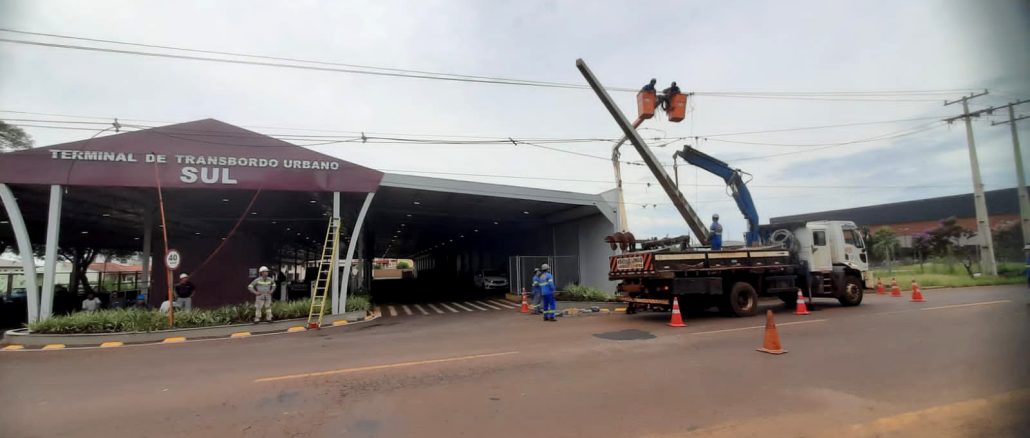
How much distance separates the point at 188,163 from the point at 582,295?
14.0 meters

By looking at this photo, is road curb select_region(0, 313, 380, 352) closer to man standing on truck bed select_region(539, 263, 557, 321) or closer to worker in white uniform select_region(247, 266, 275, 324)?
worker in white uniform select_region(247, 266, 275, 324)

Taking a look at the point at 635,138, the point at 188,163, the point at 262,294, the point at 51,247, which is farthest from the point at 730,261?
the point at 51,247

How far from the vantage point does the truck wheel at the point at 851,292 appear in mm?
14633

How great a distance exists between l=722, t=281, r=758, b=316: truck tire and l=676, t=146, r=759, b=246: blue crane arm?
2.65 meters

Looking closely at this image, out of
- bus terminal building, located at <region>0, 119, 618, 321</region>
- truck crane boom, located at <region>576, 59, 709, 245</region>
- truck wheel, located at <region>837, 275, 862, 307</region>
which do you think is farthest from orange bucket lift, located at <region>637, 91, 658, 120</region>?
truck wheel, located at <region>837, 275, 862, 307</region>

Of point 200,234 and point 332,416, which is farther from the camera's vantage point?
point 200,234

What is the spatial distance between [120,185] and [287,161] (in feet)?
13.8

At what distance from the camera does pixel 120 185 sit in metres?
13.3

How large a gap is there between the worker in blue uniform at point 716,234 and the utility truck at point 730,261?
0.39m

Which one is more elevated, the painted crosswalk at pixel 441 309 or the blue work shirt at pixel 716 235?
the blue work shirt at pixel 716 235

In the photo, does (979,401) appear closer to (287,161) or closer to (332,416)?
(332,416)

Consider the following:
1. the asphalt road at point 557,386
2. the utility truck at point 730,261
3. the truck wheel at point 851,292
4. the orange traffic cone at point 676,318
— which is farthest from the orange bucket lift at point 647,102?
the truck wheel at point 851,292

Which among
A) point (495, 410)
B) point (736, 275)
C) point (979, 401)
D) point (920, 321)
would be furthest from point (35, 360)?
point (920, 321)

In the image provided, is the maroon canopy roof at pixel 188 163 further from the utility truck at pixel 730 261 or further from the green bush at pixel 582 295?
the green bush at pixel 582 295
